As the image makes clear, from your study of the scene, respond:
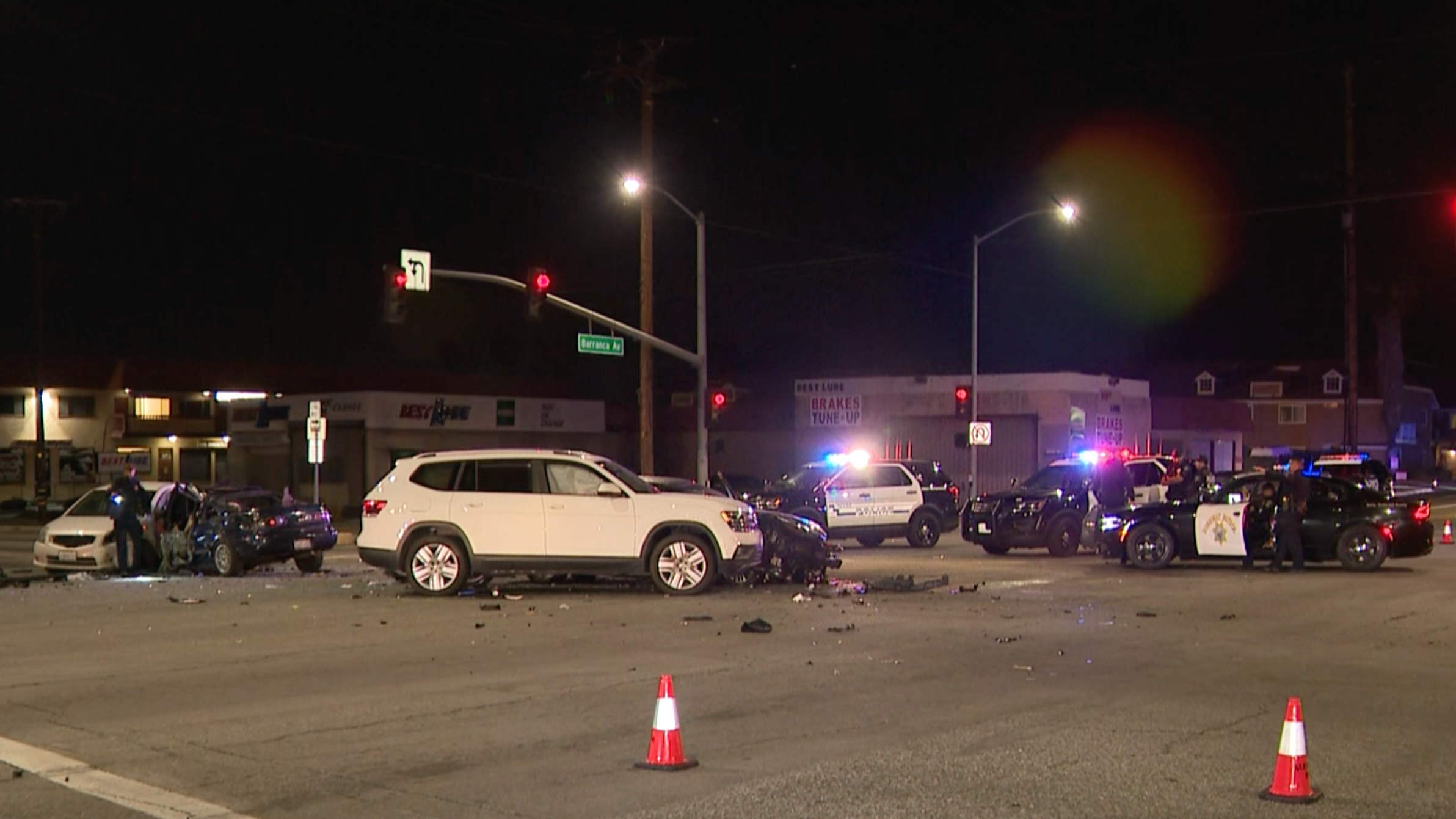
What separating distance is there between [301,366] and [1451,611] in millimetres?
53647

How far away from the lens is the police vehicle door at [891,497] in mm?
27422

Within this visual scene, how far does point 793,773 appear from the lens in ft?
25.5

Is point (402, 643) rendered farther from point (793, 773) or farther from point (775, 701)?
point (793, 773)

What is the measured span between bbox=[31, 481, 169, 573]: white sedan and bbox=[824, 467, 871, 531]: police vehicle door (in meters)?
12.2

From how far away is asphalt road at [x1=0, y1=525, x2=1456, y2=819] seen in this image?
7.36 metres

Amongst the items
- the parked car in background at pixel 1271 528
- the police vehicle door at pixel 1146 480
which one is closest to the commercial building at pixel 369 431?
the police vehicle door at pixel 1146 480

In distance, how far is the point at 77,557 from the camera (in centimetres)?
2192

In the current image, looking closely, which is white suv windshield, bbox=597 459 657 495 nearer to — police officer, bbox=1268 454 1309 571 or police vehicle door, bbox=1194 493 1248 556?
police vehicle door, bbox=1194 493 1248 556

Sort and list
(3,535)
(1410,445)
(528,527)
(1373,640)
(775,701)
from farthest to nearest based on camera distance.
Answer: (1410,445) → (3,535) → (528,527) → (1373,640) → (775,701)

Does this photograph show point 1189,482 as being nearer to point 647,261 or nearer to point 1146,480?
point 1146,480

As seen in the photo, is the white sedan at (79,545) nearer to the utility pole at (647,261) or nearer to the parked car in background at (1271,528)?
the utility pole at (647,261)

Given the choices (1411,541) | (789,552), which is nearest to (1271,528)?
(1411,541)

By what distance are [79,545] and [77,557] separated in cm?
19

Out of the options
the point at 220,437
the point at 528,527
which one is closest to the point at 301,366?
the point at 220,437
